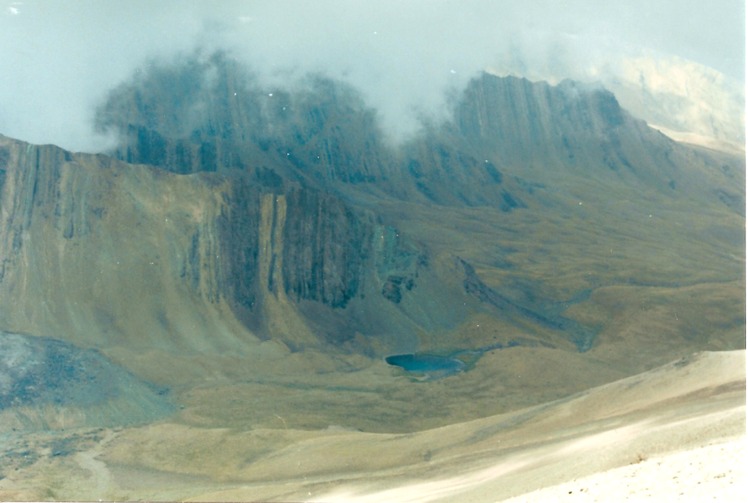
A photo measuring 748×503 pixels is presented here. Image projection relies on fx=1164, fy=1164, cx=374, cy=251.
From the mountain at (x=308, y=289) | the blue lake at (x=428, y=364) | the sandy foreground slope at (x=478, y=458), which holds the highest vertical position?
the mountain at (x=308, y=289)

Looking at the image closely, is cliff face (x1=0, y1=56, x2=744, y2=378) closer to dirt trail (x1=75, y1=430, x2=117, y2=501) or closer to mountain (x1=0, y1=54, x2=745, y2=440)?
mountain (x1=0, y1=54, x2=745, y2=440)

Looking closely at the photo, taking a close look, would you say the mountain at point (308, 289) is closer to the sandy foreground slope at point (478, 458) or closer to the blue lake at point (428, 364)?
the blue lake at point (428, 364)

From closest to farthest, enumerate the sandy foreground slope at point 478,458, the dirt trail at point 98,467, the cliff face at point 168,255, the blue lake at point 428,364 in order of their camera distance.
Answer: the sandy foreground slope at point 478,458 → the dirt trail at point 98,467 → the cliff face at point 168,255 → the blue lake at point 428,364

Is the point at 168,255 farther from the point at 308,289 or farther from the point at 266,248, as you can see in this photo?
the point at 308,289

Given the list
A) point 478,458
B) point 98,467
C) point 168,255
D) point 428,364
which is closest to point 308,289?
point 168,255

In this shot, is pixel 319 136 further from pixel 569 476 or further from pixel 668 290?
pixel 569 476

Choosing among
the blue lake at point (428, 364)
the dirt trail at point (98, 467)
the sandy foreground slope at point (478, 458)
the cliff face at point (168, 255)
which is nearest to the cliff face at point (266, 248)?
the cliff face at point (168, 255)

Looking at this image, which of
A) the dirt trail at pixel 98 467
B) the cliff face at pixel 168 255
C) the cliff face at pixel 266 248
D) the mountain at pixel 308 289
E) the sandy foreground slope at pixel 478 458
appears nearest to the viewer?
the sandy foreground slope at pixel 478 458

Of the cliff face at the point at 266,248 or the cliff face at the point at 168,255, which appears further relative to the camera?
the cliff face at the point at 266,248

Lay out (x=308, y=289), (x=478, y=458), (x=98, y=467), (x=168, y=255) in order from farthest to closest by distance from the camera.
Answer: (x=308, y=289) → (x=168, y=255) → (x=98, y=467) → (x=478, y=458)
